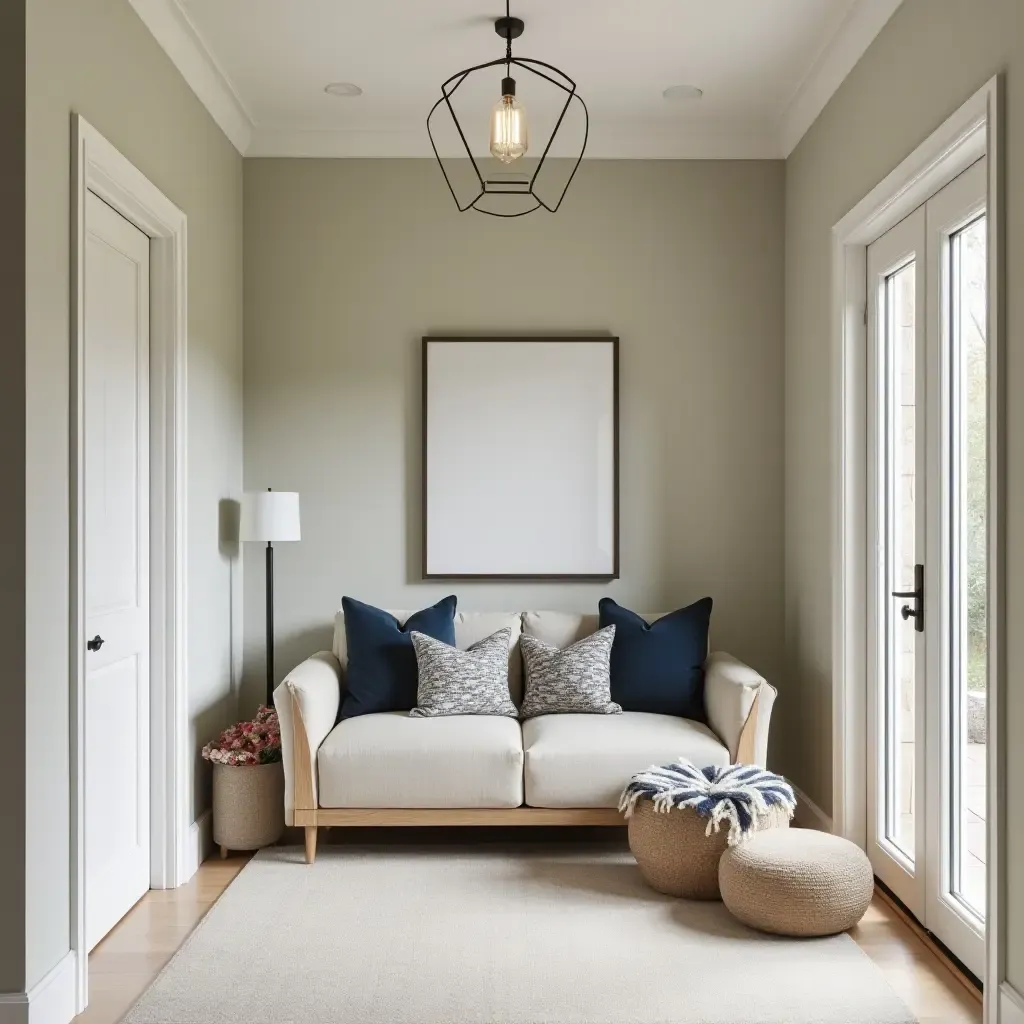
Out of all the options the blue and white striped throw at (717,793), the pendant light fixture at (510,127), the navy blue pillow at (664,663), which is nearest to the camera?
the pendant light fixture at (510,127)

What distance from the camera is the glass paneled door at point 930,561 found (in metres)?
2.69

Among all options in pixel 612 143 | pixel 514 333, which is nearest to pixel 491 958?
pixel 514 333

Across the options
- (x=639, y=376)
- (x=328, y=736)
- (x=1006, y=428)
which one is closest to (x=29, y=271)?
(x=328, y=736)

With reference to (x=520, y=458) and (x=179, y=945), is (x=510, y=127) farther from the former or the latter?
(x=179, y=945)

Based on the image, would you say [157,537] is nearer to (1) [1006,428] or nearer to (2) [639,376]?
(2) [639,376]

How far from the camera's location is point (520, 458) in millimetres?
4367

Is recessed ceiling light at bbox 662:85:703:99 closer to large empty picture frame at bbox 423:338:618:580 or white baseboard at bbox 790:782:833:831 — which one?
large empty picture frame at bbox 423:338:618:580

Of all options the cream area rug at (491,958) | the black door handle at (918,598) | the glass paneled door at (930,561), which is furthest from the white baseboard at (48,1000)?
the black door handle at (918,598)

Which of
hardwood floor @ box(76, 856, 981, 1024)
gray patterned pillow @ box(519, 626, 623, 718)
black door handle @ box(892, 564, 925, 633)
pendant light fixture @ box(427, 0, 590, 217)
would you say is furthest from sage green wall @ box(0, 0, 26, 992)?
black door handle @ box(892, 564, 925, 633)

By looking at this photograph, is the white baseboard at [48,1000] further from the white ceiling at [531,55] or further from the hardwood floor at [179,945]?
the white ceiling at [531,55]

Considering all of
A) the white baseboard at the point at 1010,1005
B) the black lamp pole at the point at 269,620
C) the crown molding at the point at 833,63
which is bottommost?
the white baseboard at the point at 1010,1005

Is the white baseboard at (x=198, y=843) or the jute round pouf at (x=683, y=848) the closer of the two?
the jute round pouf at (x=683, y=848)

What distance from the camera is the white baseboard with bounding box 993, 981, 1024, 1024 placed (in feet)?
7.36

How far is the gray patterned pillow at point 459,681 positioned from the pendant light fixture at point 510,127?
164 centimetres
